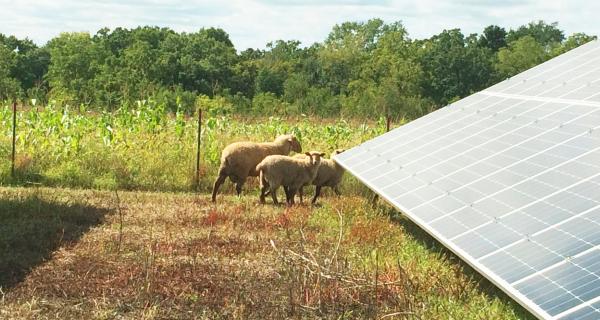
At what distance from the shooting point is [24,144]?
19.4 m

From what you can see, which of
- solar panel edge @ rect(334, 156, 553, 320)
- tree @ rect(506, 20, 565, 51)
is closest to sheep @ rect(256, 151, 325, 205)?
solar panel edge @ rect(334, 156, 553, 320)

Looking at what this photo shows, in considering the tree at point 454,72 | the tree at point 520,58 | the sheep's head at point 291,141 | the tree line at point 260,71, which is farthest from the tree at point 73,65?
the sheep's head at point 291,141

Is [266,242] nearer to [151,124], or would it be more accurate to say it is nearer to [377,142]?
[377,142]

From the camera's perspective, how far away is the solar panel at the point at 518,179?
6.55 meters

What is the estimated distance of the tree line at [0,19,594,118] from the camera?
65.9 metres

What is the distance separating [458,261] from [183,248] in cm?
385

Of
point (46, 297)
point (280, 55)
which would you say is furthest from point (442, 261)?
point (280, 55)

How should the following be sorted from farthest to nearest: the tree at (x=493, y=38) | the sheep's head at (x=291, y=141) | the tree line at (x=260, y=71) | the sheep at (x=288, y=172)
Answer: the tree at (x=493, y=38)
the tree line at (x=260, y=71)
the sheep's head at (x=291, y=141)
the sheep at (x=288, y=172)

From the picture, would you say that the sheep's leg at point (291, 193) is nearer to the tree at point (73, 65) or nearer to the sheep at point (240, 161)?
the sheep at point (240, 161)

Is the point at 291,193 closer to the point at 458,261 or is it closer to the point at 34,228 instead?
the point at 34,228

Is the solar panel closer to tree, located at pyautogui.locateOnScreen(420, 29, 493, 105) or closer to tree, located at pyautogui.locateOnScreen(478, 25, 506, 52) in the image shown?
tree, located at pyautogui.locateOnScreen(420, 29, 493, 105)

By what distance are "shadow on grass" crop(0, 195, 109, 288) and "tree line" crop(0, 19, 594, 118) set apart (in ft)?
130

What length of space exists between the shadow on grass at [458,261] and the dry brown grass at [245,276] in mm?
52

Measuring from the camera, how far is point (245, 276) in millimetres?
9594
